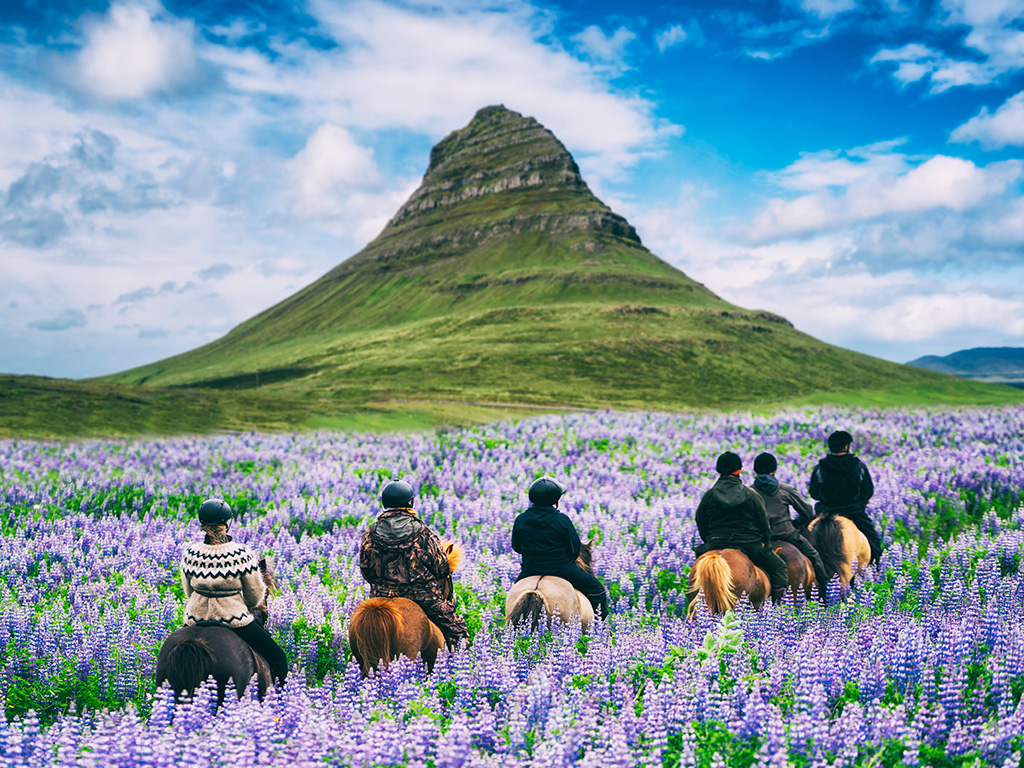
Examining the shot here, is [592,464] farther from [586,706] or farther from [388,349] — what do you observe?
[388,349]

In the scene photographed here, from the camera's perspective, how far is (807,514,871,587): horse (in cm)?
1047

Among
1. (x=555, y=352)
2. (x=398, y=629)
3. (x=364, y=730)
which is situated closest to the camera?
(x=364, y=730)

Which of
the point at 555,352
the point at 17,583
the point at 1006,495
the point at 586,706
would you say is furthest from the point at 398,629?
the point at 555,352

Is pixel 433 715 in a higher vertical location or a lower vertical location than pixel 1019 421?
lower

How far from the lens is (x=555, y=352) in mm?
133375

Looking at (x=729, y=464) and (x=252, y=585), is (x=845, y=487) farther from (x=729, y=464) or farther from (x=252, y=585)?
(x=252, y=585)

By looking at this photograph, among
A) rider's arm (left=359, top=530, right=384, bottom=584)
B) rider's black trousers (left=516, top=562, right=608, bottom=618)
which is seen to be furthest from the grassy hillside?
rider's arm (left=359, top=530, right=384, bottom=584)

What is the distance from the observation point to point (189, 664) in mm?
6047

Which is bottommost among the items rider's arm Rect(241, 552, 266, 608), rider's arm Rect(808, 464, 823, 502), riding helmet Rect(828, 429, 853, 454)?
rider's arm Rect(241, 552, 266, 608)

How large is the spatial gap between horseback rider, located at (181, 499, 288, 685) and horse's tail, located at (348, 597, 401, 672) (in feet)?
2.80

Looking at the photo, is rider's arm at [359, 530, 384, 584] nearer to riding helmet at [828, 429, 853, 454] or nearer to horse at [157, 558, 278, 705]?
horse at [157, 558, 278, 705]

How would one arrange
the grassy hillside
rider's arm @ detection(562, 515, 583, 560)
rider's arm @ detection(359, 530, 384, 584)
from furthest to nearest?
the grassy hillside, rider's arm @ detection(562, 515, 583, 560), rider's arm @ detection(359, 530, 384, 584)

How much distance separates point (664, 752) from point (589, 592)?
3.80m

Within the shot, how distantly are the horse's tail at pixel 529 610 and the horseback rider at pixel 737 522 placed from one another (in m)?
2.80
